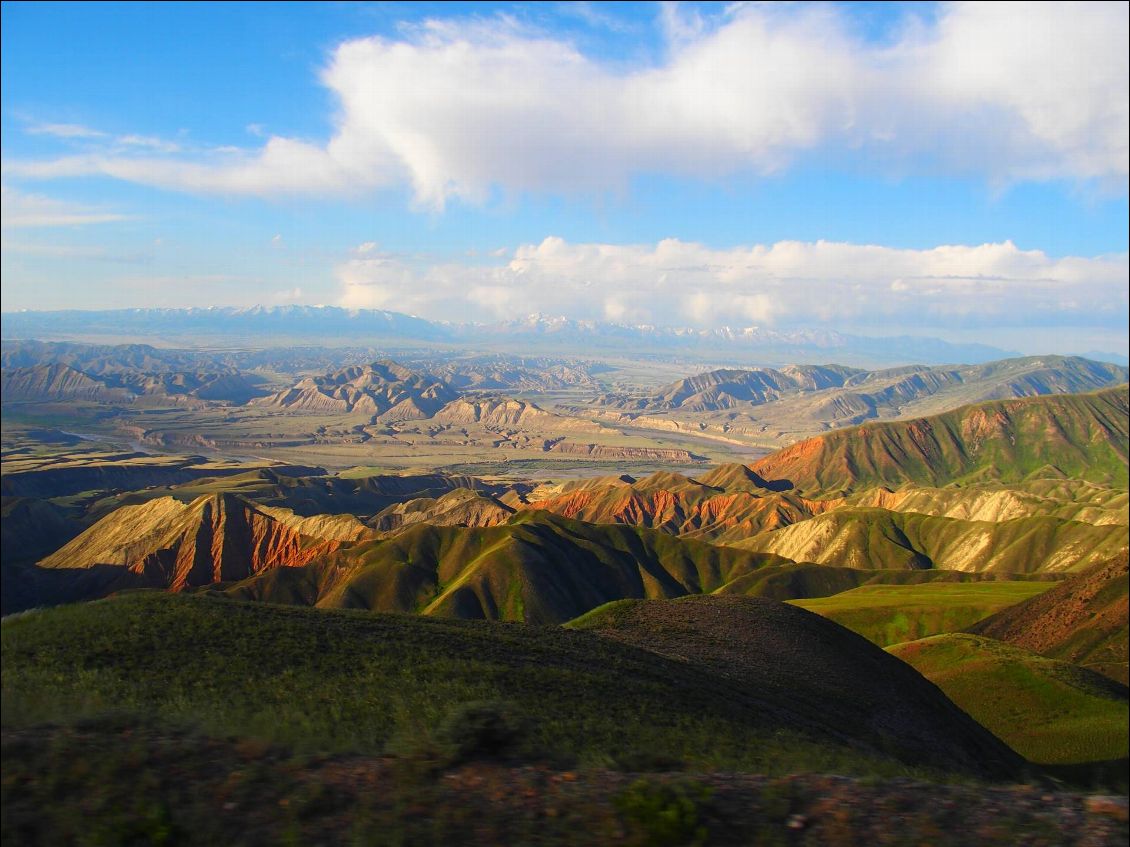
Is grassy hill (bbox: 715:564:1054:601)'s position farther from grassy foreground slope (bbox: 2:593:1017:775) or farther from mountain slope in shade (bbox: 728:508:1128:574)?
grassy foreground slope (bbox: 2:593:1017:775)

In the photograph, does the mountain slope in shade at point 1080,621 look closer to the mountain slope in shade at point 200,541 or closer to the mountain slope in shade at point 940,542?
the mountain slope in shade at point 940,542

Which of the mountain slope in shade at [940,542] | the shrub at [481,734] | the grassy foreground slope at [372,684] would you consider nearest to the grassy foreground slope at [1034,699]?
the grassy foreground slope at [372,684]

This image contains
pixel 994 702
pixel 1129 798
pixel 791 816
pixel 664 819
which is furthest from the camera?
pixel 994 702

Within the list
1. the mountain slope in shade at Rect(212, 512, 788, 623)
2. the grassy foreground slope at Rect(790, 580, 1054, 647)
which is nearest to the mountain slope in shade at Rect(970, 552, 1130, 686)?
the grassy foreground slope at Rect(790, 580, 1054, 647)

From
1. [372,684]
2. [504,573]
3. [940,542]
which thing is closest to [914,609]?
[504,573]

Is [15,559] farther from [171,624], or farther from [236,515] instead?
[171,624]

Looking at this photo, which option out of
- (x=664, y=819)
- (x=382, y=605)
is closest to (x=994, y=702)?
(x=664, y=819)

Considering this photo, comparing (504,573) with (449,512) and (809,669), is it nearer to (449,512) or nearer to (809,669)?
(809,669)
